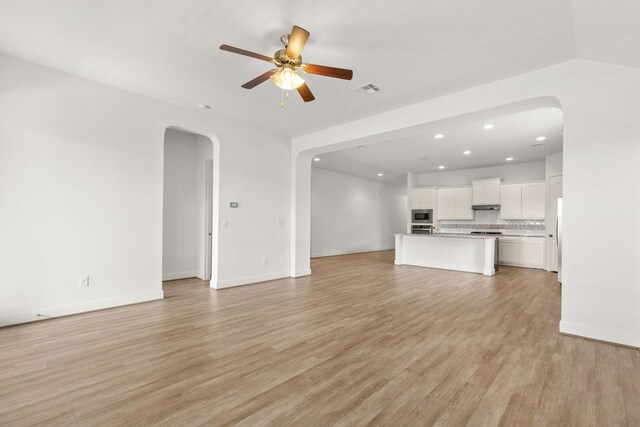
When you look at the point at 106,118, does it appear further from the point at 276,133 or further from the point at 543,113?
the point at 543,113

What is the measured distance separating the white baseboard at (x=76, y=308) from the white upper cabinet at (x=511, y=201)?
8.60 m

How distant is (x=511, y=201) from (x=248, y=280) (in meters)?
7.34

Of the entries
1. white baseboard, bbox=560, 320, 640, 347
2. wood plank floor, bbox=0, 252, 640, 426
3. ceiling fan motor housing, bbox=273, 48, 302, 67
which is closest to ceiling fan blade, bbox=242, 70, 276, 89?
ceiling fan motor housing, bbox=273, 48, 302, 67

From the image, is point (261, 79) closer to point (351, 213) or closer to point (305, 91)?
point (305, 91)

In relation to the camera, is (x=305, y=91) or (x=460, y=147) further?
(x=460, y=147)

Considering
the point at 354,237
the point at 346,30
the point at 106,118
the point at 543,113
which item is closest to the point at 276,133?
the point at 106,118

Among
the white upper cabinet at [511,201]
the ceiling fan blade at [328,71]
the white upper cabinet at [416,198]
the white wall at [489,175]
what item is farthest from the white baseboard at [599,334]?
the white upper cabinet at [416,198]

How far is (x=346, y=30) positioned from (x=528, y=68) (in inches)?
85.4

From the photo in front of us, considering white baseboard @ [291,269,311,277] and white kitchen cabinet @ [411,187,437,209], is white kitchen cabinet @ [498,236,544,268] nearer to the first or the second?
white kitchen cabinet @ [411,187,437,209]

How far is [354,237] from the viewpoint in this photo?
11320 millimetres

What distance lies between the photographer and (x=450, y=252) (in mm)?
7238

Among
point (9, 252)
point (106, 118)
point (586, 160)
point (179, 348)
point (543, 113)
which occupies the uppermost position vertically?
point (543, 113)

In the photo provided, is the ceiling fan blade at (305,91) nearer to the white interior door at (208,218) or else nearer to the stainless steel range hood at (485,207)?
the white interior door at (208,218)

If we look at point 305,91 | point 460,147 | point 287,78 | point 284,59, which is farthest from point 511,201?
point 284,59
